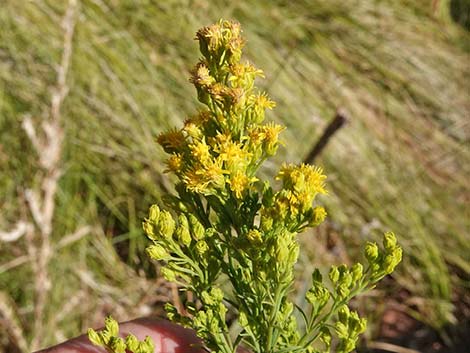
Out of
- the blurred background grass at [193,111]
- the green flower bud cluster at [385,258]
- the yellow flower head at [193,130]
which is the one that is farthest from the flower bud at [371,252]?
the blurred background grass at [193,111]

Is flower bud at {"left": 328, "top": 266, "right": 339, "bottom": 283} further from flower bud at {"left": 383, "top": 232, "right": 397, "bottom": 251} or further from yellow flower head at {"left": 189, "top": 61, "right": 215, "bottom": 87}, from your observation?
yellow flower head at {"left": 189, "top": 61, "right": 215, "bottom": 87}

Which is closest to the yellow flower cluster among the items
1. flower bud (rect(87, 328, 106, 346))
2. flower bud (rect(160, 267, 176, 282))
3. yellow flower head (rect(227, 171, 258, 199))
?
yellow flower head (rect(227, 171, 258, 199))

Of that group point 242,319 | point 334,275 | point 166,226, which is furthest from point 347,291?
point 166,226

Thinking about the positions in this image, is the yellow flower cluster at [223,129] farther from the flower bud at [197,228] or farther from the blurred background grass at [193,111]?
the blurred background grass at [193,111]

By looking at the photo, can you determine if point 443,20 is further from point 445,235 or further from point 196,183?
point 196,183

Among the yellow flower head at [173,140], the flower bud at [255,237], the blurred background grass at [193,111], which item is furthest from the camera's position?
the blurred background grass at [193,111]

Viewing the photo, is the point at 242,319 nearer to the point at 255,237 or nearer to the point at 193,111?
the point at 255,237

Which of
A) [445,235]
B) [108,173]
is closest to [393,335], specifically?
[445,235]
